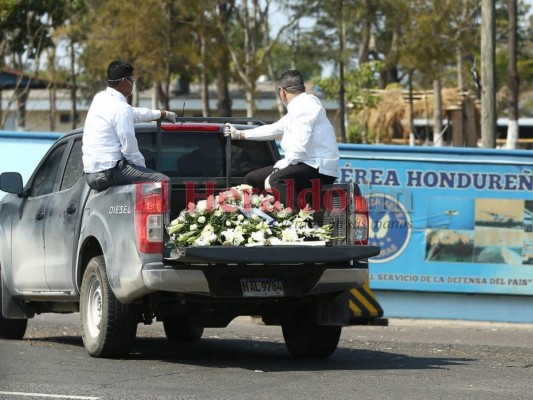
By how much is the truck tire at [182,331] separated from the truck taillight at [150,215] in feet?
10.1

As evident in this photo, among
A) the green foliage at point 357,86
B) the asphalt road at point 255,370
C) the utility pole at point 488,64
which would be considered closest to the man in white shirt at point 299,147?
the asphalt road at point 255,370

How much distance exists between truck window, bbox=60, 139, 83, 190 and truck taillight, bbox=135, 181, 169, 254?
173 cm

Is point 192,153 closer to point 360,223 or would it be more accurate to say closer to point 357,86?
point 360,223

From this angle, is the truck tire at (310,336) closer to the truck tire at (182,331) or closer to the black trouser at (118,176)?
the truck tire at (182,331)

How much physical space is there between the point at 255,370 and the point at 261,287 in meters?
0.63

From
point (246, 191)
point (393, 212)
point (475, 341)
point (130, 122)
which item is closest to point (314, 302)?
point (246, 191)

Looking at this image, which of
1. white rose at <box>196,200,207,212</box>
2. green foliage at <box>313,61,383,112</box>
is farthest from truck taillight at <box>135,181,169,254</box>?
green foliage at <box>313,61,383,112</box>

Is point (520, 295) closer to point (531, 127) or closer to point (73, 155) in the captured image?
point (73, 155)

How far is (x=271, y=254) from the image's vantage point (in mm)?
9273

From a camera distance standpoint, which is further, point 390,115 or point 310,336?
point 390,115

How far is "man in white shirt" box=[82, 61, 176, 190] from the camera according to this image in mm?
9938

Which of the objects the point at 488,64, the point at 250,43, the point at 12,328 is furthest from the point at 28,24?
the point at 12,328

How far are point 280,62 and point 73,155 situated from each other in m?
71.0

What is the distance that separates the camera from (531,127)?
189 ft
